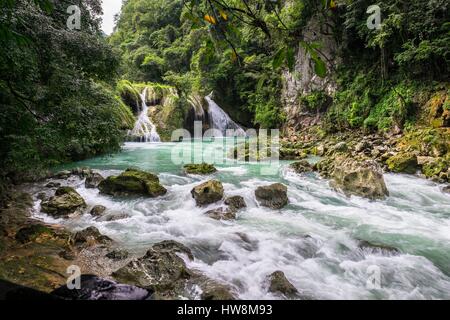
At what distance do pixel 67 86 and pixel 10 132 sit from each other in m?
1.02

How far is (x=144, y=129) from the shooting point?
17.8 m

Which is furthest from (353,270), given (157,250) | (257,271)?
(157,250)

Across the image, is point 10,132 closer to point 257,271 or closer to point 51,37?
point 51,37

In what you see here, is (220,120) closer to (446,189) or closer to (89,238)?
(446,189)

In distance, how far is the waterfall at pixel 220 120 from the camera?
21812 millimetres

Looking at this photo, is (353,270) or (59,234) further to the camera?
(59,234)

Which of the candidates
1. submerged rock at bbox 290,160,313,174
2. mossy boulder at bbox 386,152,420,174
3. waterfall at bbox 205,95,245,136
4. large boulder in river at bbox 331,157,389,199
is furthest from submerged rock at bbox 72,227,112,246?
waterfall at bbox 205,95,245,136

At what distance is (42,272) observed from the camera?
135 inches

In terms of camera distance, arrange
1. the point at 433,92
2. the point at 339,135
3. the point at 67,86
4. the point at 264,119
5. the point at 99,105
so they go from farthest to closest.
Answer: the point at 264,119 < the point at 339,135 < the point at 433,92 < the point at 99,105 < the point at 67,86

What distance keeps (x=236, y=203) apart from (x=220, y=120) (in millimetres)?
16399

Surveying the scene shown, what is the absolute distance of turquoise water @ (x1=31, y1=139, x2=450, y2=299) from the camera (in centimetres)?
358

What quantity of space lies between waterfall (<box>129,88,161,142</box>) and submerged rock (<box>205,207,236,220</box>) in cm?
1246

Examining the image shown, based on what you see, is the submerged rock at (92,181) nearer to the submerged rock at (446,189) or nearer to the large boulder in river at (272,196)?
the large boulder in river at (272,196)

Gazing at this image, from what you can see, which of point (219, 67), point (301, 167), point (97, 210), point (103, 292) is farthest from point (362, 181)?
point (219, 67)
